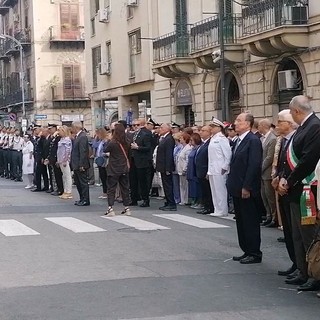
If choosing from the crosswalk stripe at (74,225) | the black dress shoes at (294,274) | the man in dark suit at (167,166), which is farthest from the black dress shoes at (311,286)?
the man in dark suit at (167,166)

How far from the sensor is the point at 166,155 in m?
17.5

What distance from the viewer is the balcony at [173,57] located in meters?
29.5

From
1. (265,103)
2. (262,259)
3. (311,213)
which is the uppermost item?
(265,103)

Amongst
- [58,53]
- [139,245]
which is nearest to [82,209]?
[139,245]

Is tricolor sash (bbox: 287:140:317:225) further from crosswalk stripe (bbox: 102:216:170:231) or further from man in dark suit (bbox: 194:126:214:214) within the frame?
man in dark suit (bbox: 194:126:214:214)

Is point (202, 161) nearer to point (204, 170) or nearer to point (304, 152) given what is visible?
A: point (204, 170)

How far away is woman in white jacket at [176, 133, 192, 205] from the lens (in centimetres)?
1848

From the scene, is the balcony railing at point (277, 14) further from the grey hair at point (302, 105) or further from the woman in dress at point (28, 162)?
the grey hair at point (302, 105)

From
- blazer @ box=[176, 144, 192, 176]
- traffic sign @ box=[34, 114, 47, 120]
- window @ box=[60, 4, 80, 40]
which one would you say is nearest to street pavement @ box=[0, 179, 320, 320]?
blazer @ box=[176, 144, 192, 176]

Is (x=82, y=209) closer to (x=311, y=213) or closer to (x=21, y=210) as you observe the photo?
(x=21, y=210)

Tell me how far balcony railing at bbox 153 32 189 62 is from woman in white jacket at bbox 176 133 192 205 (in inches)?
435

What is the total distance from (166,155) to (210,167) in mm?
1540

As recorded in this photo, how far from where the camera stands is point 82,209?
18.1 metres

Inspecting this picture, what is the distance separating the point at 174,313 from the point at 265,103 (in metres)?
17.8
